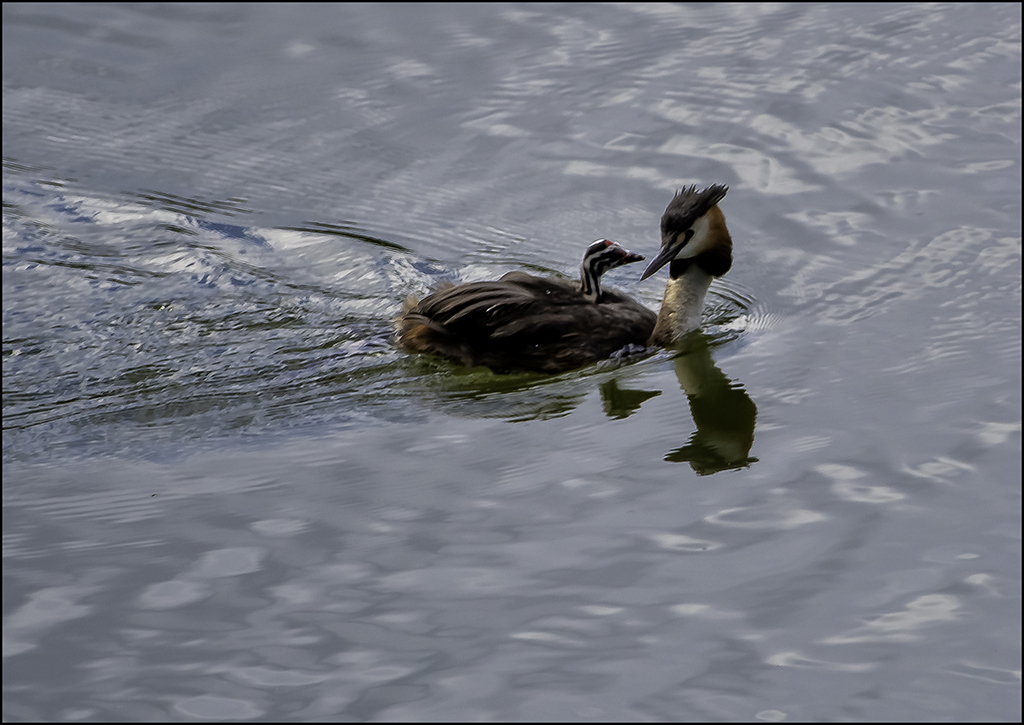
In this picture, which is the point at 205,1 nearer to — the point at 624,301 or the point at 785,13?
the point at 785,13

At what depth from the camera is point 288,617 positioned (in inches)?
223

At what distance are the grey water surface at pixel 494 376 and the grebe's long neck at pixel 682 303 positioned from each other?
0.73 ft

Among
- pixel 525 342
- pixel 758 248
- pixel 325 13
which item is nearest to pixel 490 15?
pixel 325 13

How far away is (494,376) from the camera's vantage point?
819 centimetres

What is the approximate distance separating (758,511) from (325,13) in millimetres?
8546

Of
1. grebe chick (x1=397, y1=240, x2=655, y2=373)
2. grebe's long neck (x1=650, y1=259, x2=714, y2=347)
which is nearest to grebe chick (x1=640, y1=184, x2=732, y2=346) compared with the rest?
grebe's long neck (x1=650, y1=259, x2=714, y2=347)

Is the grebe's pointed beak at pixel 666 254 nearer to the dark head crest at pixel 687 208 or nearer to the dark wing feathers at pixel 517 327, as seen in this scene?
the dark head crest at pixel 687 208

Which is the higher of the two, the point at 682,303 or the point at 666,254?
the point at 666,254

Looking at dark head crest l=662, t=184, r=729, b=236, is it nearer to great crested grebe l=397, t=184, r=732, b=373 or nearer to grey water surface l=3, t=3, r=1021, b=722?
great crested grebe l=397, t=184, r=732, b=373

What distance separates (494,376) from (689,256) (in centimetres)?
155

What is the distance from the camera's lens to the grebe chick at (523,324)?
8.13 m

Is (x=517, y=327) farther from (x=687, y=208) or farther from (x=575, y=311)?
(x=687, y=208)

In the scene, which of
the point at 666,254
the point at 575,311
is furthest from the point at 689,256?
the point at 575,311

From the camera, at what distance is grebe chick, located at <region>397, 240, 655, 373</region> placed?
8133 millimetres
